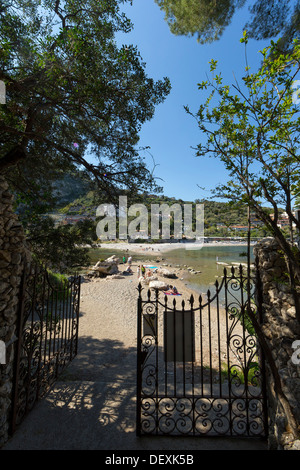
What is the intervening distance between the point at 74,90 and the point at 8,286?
14.1 feet

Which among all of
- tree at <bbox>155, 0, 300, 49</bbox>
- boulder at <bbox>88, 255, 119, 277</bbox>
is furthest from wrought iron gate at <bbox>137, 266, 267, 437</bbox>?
boulder at <bbox>88, 255, 119, 277</bbox>

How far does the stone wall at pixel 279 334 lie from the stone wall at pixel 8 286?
12.9 ft

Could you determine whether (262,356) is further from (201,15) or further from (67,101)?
(201,15)

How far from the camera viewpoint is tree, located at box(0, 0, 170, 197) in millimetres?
4324

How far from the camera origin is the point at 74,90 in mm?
4453

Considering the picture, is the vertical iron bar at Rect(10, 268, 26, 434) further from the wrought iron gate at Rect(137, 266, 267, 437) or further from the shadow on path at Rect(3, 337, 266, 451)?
the wrought iron gate at Rect(137, 266, 267, 437)

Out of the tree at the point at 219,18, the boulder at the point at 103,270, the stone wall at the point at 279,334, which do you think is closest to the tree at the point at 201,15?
the tree at the point at 219,18

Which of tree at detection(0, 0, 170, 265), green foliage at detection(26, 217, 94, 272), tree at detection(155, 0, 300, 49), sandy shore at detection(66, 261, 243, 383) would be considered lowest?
sandy shore at detection(66, 261, 243, 383)

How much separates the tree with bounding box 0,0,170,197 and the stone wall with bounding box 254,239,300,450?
4.26 m

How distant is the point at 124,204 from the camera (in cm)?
647

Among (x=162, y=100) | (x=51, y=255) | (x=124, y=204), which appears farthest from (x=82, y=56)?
(x=51, y=255)

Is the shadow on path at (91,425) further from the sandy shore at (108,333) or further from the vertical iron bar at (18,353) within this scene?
the sandy shore at (108,333)

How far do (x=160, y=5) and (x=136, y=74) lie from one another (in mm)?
2642
